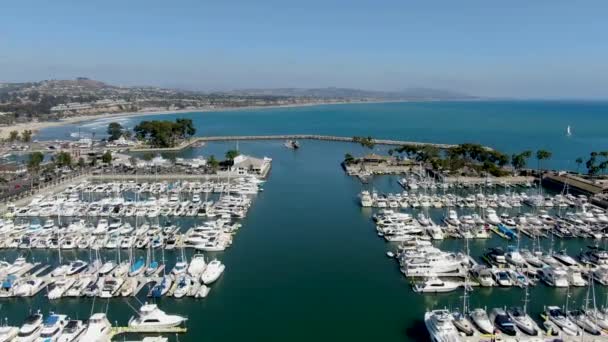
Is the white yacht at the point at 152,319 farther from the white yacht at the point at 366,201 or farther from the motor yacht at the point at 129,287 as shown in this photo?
the white yacht at the point at 366,201

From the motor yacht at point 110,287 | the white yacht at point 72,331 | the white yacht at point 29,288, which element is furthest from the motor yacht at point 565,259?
the white yacht at point 29,288

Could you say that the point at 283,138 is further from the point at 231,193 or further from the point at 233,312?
the point at 233,312

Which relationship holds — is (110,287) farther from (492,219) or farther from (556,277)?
(492,219)

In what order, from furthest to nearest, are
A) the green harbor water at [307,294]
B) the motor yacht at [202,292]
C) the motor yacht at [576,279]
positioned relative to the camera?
the motor yacht at [576,279]
the motor yacht at [202,292]
the green harbor water at [307,294]

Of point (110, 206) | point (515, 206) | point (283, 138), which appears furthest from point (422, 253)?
point (283, 138)

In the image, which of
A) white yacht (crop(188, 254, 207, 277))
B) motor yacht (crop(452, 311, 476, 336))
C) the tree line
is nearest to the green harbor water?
white yacht (crop(188, 254, 207, 277))

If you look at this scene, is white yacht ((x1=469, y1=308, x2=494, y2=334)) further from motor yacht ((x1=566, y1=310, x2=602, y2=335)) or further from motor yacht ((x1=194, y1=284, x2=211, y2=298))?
motor yacht ((x1=194, y1=284, x2=211, y2=298))
